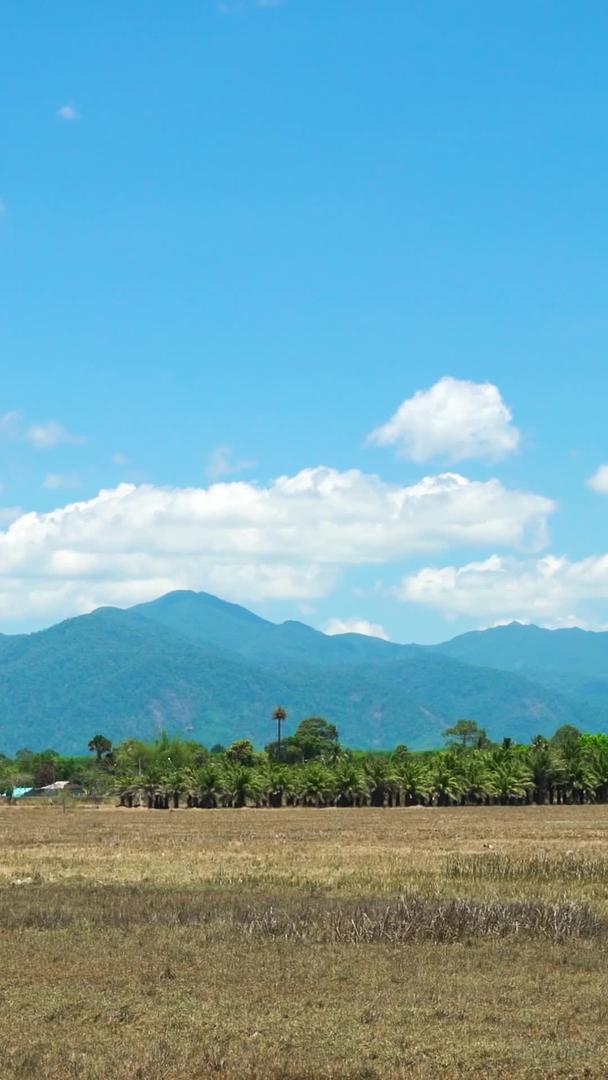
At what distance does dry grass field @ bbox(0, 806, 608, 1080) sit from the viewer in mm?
15352

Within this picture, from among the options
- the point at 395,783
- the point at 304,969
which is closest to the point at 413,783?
the point at 395,783

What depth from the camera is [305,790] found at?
107562 mm

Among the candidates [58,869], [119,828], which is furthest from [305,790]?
[58,869]

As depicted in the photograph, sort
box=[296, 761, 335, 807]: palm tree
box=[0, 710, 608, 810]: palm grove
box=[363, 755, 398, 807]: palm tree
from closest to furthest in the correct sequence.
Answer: box=[0, 710, 608, 810]: palm grove
box=[363, 755, 398, 807]: palm tree
box=[296, 761, 335, 807]: palm tree

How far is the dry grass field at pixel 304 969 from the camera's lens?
15.4 m

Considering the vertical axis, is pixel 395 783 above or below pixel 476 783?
above

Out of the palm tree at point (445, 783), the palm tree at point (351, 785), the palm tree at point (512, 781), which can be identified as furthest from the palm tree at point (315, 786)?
the palm tree at point (512, 781)

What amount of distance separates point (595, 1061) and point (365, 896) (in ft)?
49.2

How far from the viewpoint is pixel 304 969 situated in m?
20.3

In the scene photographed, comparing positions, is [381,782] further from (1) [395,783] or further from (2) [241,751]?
(2) [241,751]

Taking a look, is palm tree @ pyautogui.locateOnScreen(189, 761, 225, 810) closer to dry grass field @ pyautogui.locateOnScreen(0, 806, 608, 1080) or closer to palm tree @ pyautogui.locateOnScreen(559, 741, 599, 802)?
palm tree @ pyautogui.locateOnScreen(559, 741, 599, 802)

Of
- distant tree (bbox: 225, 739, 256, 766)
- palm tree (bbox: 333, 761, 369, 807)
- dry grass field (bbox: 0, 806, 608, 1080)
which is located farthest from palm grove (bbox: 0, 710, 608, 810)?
distant tree (bbox: 225, 739, 256, 766)

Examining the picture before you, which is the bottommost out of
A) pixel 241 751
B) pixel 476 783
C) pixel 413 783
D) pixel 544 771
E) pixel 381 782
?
pixel 476 783

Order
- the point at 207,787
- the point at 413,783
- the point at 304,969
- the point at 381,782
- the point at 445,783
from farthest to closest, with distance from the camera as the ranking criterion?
the point at 207,787
the point at 381,782
the point at 413,783
the point at 445,783
the point at 304,969
